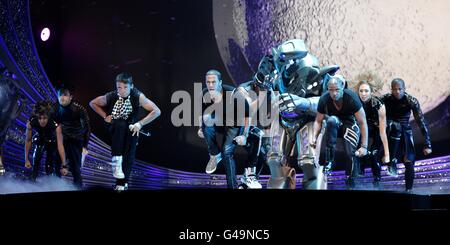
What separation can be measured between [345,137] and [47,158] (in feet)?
10.0

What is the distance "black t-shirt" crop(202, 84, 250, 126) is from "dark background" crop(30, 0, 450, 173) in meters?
0.82

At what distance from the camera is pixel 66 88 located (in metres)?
6.34

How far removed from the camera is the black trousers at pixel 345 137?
5484mm

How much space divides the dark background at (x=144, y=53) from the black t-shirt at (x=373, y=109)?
808 millimetres

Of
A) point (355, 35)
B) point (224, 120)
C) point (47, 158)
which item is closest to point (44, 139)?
point (47, 158)

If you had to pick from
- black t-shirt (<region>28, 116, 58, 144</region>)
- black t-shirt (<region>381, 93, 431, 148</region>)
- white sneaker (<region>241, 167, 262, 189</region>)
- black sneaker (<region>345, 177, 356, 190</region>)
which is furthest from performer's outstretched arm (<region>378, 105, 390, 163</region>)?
black t-shirt (<region>28, 116, 58, 144</region>)

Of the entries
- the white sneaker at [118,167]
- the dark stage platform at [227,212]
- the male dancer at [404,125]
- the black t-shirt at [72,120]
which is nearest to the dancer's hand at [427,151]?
the male dancer at [404,125]

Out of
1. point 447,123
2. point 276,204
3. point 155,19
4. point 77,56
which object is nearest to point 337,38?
point 447,123

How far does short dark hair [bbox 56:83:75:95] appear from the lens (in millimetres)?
6312

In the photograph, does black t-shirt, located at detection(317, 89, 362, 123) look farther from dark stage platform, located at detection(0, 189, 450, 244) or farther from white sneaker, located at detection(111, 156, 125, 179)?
white sneaker, located at detection(111, 156, 125, 179)

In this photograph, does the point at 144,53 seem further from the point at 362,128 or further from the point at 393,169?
the point at 393,169

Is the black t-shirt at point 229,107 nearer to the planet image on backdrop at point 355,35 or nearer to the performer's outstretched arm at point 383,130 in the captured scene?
the planet image on backdrop at point 355,35

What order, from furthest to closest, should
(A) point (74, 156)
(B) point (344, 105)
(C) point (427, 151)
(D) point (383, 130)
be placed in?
(A) point (74, 156) → (C) point (427, 151) → (D) point (383, 130) → (B) point (344, 105)

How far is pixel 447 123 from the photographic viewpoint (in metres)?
6.54
